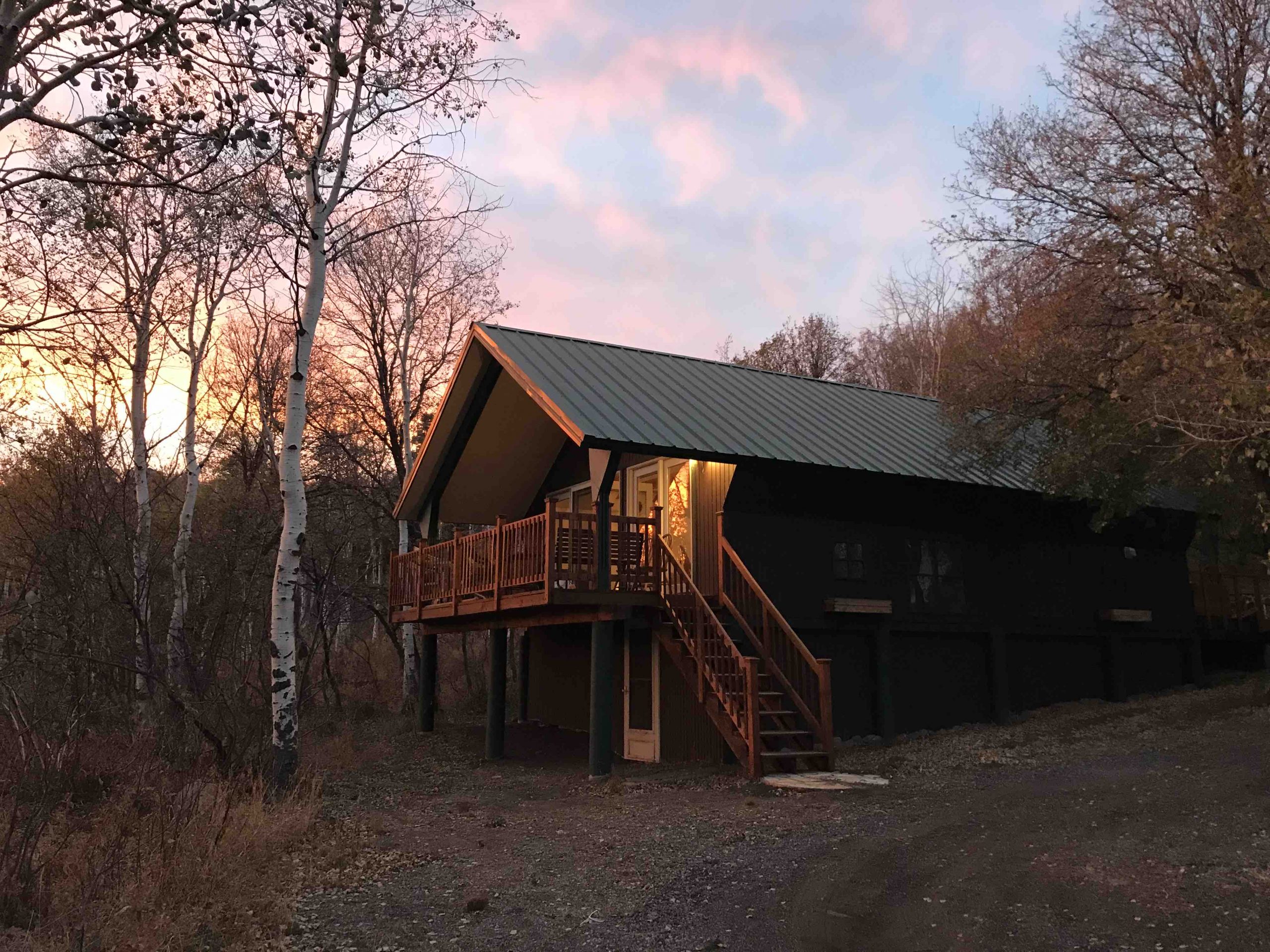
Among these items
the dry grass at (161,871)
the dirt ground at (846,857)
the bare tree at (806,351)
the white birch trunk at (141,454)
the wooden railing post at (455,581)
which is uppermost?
the bare tree at (806,351)

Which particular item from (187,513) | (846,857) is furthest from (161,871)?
(187,513)

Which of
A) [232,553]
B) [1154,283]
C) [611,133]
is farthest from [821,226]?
[232,553]

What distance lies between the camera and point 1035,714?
1636 centimetres

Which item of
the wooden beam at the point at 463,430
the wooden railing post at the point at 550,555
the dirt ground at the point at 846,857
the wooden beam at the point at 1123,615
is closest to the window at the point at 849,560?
the dirt ground at the point at 846,857

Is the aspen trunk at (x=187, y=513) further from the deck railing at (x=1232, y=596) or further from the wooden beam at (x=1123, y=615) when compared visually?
the deck railing at (x=1232, y=596)

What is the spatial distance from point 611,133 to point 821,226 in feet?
32.6

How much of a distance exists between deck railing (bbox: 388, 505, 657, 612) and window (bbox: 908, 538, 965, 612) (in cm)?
478

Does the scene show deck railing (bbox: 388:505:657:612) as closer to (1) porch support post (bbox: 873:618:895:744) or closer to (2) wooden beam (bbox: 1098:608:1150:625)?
(1) porch support post (bbox: 873:618:895:744)

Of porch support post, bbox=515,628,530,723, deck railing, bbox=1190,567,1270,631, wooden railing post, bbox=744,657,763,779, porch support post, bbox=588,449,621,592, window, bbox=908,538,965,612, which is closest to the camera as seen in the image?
wooden railing post, bbox=744,657,763,779

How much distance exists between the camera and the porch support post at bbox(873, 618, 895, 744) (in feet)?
48.3

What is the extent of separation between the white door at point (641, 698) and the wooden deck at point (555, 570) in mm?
1922

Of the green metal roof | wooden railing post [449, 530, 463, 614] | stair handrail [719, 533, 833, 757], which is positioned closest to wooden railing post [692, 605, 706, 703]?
stair handrail [719, 533, 833, 757]

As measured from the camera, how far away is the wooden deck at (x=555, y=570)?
12.8m

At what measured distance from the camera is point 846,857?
25.8ft
